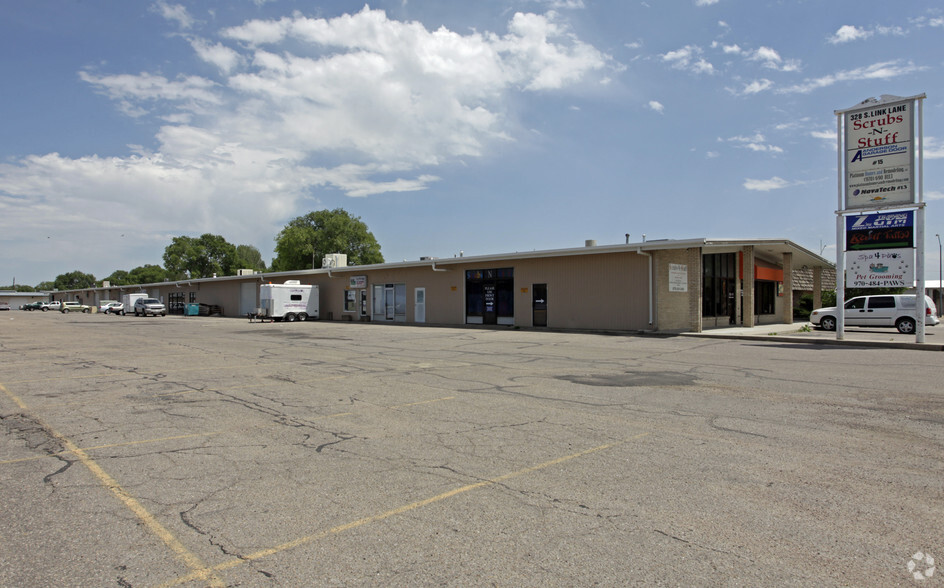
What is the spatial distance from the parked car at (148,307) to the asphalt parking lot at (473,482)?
162 ft

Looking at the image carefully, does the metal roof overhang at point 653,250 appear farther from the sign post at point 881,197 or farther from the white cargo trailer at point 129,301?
the white cargo trailer at point 129,301

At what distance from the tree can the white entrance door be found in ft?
164

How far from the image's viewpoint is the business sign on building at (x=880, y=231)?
18.3m

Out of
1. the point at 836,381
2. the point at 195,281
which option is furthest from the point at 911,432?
the point at 195,281

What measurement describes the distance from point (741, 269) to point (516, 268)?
1075cm

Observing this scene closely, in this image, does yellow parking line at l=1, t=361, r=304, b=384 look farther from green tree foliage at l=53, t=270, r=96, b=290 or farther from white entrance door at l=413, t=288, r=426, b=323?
green tree foliage at l=53, t=270, r=96, b=290

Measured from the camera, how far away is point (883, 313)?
78.4ft

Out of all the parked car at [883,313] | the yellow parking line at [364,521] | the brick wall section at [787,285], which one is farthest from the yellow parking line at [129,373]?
the brick wall section at [787,285]

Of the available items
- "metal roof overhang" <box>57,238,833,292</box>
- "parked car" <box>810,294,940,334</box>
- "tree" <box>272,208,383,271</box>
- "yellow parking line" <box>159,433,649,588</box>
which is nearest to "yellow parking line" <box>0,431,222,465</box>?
"yellow parking line" <box>159,433,649,588</box>

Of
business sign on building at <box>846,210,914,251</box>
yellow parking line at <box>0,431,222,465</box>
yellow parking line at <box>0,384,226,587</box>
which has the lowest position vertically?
yellow parking line at <box>0,384,226,587</box>

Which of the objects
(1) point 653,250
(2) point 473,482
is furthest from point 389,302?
(2) point 473,482

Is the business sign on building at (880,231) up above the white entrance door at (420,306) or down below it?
above

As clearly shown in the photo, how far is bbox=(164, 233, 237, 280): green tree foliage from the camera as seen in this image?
10306 cm

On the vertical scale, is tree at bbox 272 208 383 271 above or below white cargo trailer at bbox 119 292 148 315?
above
